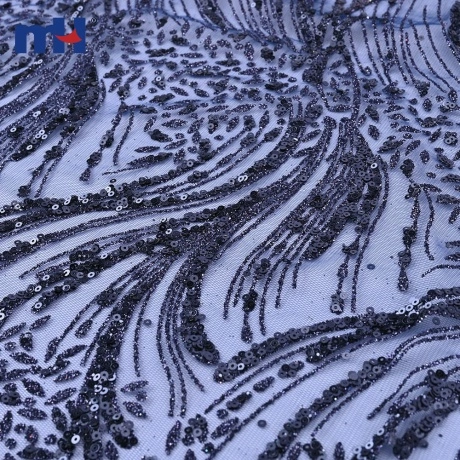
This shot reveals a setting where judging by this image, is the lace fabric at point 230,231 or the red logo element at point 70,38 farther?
the red logo element at point 70,38

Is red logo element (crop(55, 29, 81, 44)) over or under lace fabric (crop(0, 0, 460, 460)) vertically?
over

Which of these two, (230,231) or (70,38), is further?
(70,38)

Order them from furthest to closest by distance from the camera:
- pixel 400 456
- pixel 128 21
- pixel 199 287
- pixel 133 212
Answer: pixel 128 21, pixel 133 212, pixel 199 287, pixel 400 456

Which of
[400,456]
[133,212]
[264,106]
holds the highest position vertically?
[264,106]

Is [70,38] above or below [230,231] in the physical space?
above

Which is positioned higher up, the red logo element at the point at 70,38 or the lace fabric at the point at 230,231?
the red logo element at the point at 70,38

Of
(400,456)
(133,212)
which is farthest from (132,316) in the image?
(400,456)

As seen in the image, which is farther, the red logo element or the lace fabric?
the red logo element

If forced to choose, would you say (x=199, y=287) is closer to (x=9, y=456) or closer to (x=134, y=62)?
(x=9, y=456)
